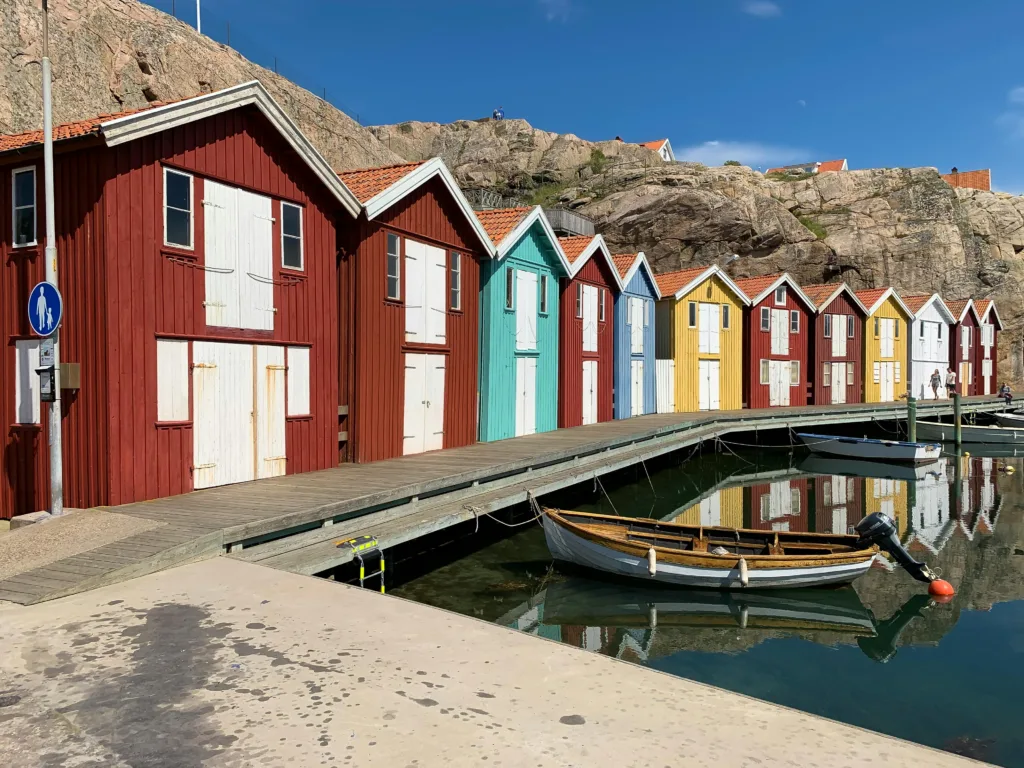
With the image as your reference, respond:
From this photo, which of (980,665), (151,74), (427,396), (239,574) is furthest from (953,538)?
(151,74)

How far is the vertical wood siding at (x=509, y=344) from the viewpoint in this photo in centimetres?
2156

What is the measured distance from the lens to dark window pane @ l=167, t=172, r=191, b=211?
12016mm

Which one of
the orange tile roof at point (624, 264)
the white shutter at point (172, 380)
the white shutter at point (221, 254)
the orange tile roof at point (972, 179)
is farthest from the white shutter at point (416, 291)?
the orange tile roof at point (972, 179)

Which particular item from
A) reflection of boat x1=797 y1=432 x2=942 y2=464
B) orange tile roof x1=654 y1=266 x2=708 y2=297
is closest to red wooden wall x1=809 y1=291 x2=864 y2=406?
orange tile roof x1=654 y1=266 x2=708 y2=297

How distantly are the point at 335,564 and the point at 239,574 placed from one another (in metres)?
1.90

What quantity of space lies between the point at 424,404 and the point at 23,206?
9537 mm

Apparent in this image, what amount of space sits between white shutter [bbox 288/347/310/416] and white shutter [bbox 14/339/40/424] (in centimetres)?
423

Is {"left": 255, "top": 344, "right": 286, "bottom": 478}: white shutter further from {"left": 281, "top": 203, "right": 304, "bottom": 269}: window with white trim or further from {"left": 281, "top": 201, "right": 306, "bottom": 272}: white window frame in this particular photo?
{"left": 281, "top": 203, "right": 304, "bottom": 269}: window with white trim

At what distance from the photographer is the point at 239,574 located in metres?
8.48

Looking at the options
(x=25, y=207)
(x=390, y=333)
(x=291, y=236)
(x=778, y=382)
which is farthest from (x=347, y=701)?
(x=778, y=382)

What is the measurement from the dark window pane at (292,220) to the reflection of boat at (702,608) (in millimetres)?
8701

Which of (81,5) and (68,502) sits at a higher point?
(81,5)

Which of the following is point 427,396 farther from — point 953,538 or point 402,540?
point 953,538

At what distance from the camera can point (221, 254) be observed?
1290 cm
